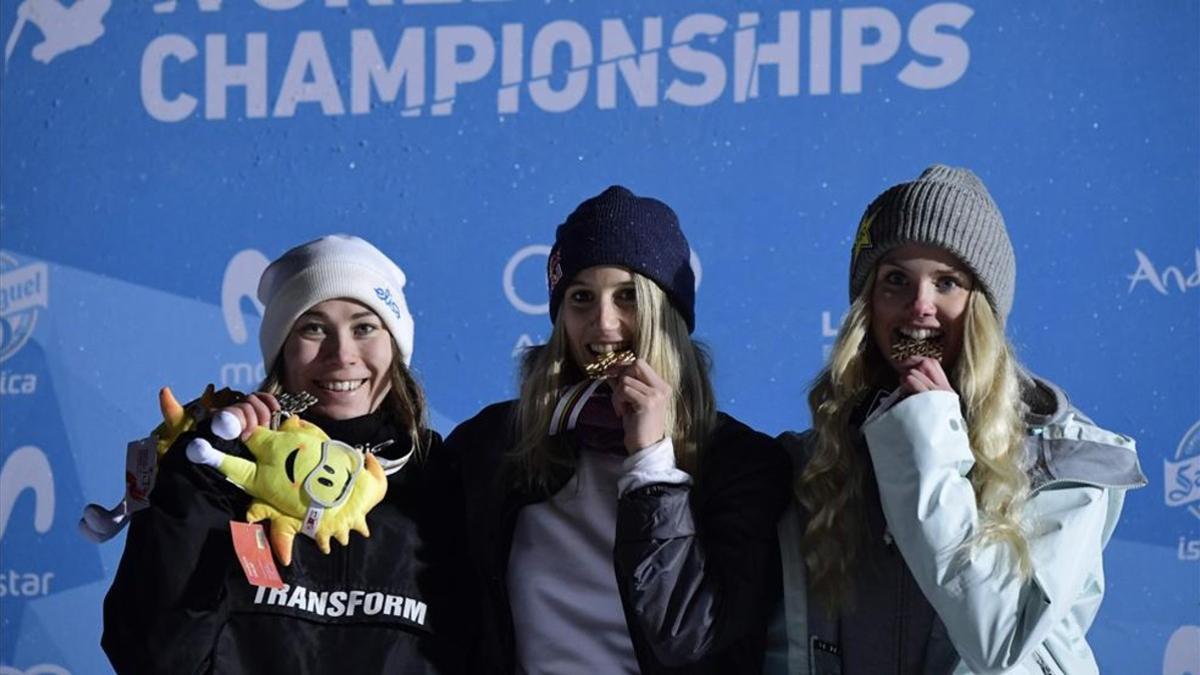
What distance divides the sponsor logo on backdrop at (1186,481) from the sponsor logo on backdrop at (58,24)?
212cm

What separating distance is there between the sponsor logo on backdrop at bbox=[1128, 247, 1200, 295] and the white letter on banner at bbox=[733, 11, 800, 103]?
2.20 ft

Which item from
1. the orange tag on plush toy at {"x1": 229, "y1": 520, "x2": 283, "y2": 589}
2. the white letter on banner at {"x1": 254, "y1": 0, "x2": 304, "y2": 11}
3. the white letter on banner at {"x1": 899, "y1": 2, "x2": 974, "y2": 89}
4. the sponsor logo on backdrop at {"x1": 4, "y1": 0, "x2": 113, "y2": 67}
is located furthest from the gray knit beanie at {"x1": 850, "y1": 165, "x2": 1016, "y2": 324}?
the sponsor logo on backdrop at {"x1": 4, "y1": 0, "x2": 113, "y2": 67}

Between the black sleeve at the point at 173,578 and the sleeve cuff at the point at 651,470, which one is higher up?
the sleeve cuff at the point at 651,470

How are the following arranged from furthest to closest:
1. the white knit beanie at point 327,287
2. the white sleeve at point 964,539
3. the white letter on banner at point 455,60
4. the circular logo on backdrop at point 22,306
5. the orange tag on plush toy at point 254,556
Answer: the circular logo on backdrop at point 22,306, the white letter on banner at point 455,60, the white knit beanie at point 327,287, the orange tag on plush toy at point 254,556, the white sleeve at point 964,539

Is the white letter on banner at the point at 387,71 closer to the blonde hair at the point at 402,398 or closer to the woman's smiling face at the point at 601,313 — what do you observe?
the blonde hair at the point at 402,398

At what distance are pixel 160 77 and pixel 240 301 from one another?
454 millimetres

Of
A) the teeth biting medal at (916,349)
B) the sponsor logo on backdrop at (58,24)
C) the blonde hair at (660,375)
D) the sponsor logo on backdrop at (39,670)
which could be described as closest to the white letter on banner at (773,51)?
the blonde hair at (660,375)

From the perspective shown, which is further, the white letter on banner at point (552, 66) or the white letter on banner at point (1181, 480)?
the white letter on banner at point (552, 66)

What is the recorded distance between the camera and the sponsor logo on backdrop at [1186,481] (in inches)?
117

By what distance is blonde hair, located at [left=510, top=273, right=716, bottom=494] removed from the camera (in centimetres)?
234

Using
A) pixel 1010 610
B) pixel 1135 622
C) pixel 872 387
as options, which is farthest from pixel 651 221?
pixel 1135 622

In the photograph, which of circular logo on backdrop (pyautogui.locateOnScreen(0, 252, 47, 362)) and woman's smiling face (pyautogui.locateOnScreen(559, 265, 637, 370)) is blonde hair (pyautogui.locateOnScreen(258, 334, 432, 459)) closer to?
woman's smiling face (pyautogui.locateOnScreen(559, 265, 637, 370))

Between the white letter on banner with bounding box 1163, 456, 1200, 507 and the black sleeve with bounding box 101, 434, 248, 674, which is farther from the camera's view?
the white letter on banner with bounding box 1163, 456, 1200, 507

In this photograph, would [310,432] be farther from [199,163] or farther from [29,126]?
[29,126]
